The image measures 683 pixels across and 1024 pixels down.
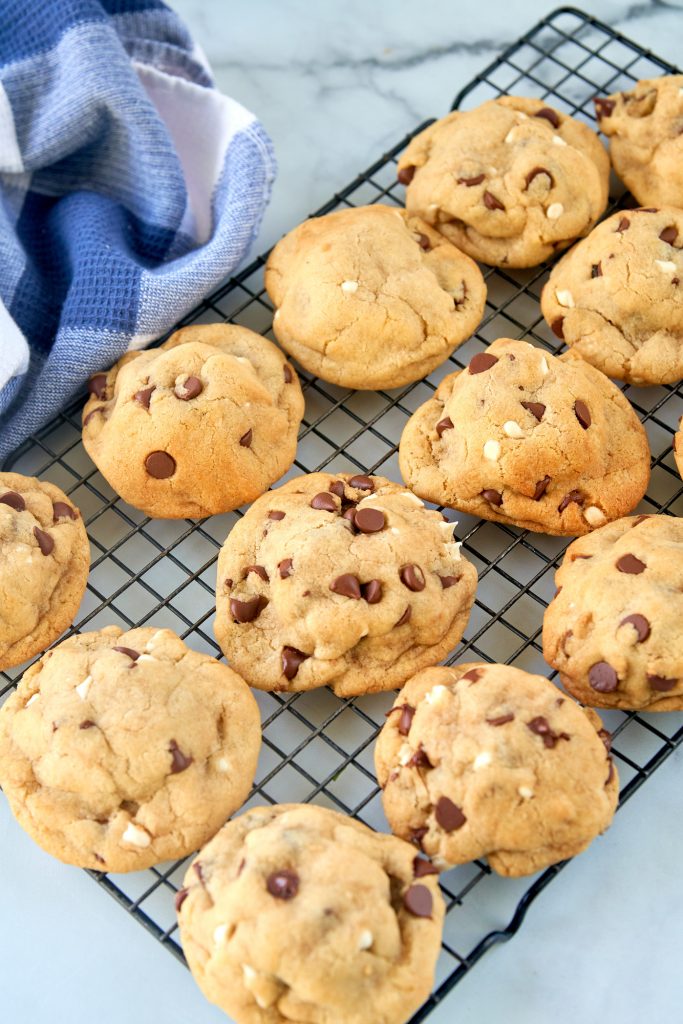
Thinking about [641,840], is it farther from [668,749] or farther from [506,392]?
[506,392]

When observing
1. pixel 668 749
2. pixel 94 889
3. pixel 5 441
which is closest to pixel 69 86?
pixel 5 441

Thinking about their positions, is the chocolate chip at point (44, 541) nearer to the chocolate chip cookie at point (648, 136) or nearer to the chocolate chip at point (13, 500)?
the chocolate chip at point (13, 500)

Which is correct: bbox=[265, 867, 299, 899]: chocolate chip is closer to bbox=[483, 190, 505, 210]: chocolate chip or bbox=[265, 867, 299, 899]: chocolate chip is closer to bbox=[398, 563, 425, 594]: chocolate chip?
bbox=[398, 563, 425, 594]: chocolate chip

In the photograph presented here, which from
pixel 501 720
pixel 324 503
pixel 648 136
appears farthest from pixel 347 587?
pixel 648 136

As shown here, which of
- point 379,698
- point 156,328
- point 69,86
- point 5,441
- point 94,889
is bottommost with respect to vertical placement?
point 94,889

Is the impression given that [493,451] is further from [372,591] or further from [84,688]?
[84,688]

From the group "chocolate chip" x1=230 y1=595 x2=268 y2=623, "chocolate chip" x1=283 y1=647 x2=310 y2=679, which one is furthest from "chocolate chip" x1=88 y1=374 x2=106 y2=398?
"chocolate chip" x1=283 y1=647 x2=310 y2=679
